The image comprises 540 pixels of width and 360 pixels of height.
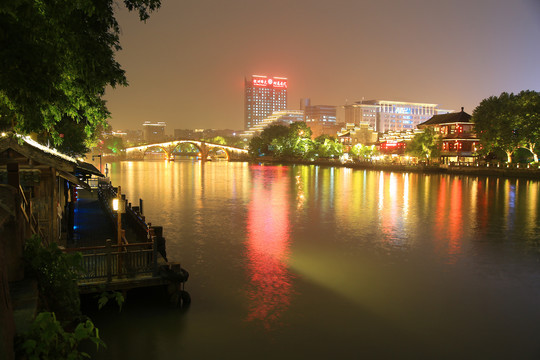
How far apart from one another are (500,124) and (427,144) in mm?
19365

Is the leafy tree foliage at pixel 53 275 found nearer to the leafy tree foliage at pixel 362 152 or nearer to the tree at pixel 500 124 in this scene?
the tree at pixel 500 124

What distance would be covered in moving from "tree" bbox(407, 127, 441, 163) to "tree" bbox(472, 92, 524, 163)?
1115cm

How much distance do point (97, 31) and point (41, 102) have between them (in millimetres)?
2184

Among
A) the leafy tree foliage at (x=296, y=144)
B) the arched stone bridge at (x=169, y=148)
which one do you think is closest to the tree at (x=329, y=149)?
the leafy tree foliage at (x=296, y=144)

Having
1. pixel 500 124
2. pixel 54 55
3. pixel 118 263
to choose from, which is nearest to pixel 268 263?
pixel 118 263

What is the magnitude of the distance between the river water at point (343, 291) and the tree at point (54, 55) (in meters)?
6.41

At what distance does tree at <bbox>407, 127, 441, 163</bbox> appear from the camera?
272 feet

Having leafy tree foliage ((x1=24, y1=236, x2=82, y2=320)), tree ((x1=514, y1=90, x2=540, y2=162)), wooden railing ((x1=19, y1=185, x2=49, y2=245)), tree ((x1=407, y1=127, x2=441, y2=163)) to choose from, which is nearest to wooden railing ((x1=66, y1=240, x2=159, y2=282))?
wooden railing ((x1=19, y1=185, x2=49, y2=245))

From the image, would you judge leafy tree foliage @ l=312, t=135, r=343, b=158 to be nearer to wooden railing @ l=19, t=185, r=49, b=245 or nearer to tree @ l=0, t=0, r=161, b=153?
wooden railing @ l=19, t=185, r=49, b=245

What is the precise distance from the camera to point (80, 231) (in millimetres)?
19156

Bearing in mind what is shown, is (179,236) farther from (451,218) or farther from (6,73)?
(451,218)

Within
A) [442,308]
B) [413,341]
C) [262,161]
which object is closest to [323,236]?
[442,308]

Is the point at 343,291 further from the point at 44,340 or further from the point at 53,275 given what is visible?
the point at 44,340

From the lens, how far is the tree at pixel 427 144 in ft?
272
